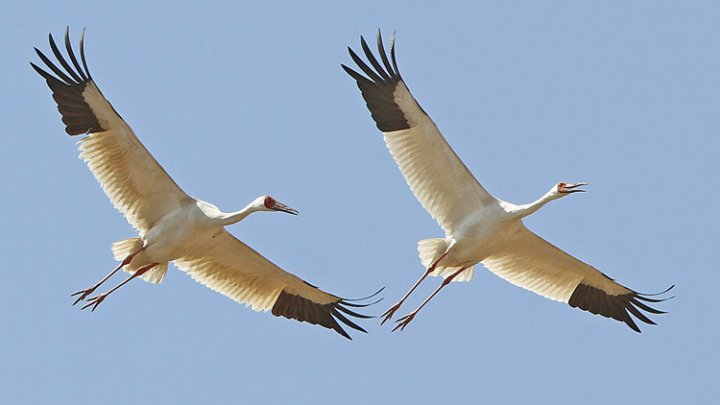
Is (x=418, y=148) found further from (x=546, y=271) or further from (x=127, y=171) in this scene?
(x=127, y=171)

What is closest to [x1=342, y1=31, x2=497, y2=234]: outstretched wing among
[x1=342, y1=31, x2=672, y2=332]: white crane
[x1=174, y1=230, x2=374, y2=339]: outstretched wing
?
[x1=342, y1=31, x2=672, y2=332]: white crane

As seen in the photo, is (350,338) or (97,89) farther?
(350,338)

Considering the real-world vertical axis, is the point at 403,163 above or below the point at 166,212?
above

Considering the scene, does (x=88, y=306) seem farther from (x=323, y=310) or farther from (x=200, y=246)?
(x=323, y=310)

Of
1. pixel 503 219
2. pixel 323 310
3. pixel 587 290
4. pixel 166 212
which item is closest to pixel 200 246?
pixel 166 212

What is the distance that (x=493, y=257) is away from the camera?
85.8ft

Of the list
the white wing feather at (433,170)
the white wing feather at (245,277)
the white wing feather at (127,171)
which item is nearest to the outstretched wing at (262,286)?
the white wing feather at (245,277)

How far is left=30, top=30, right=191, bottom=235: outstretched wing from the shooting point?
24047mm

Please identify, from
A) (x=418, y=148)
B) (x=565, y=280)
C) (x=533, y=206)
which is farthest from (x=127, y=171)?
(x=565, y=280)

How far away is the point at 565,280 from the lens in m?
26.5

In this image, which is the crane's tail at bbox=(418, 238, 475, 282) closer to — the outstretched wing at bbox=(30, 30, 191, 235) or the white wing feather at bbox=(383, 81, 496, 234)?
the white wing feather at bbox=(383, 81, 496, 234)

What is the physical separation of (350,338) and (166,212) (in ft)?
11.4

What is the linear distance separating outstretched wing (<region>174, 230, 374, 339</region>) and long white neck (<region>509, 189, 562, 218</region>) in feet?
9.71

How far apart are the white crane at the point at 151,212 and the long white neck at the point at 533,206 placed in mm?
2945
